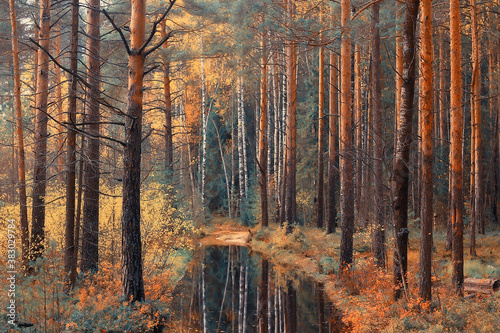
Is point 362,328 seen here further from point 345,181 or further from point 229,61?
point 229,61

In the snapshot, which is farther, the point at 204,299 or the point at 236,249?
the point at 236,249

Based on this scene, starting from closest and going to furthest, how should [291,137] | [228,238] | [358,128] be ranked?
[358,128]
[291,137]
[228,238]

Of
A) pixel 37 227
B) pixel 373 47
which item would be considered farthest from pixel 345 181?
pixel 37 227

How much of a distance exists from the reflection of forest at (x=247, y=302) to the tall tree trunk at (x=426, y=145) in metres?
1.88

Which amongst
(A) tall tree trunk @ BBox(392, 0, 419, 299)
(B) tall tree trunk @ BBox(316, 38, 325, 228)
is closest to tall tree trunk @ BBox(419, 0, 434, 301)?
(A) tall tree trunk @ BBox(392, 0, 419, 299)

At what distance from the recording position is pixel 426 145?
6.83 m

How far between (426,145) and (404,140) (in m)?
0.46

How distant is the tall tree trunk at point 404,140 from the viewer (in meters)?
7.15

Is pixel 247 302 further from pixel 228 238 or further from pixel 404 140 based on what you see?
pixel 228 238

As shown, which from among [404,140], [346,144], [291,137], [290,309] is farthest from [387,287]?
[291,137]

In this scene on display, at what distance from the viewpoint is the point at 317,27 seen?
11.9 meters

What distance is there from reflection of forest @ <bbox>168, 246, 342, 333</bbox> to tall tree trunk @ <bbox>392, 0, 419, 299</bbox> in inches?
77.7

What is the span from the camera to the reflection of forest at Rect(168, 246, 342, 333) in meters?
7.95

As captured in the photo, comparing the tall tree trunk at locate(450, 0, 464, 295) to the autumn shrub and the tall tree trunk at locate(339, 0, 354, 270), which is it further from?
the autumn shrub
